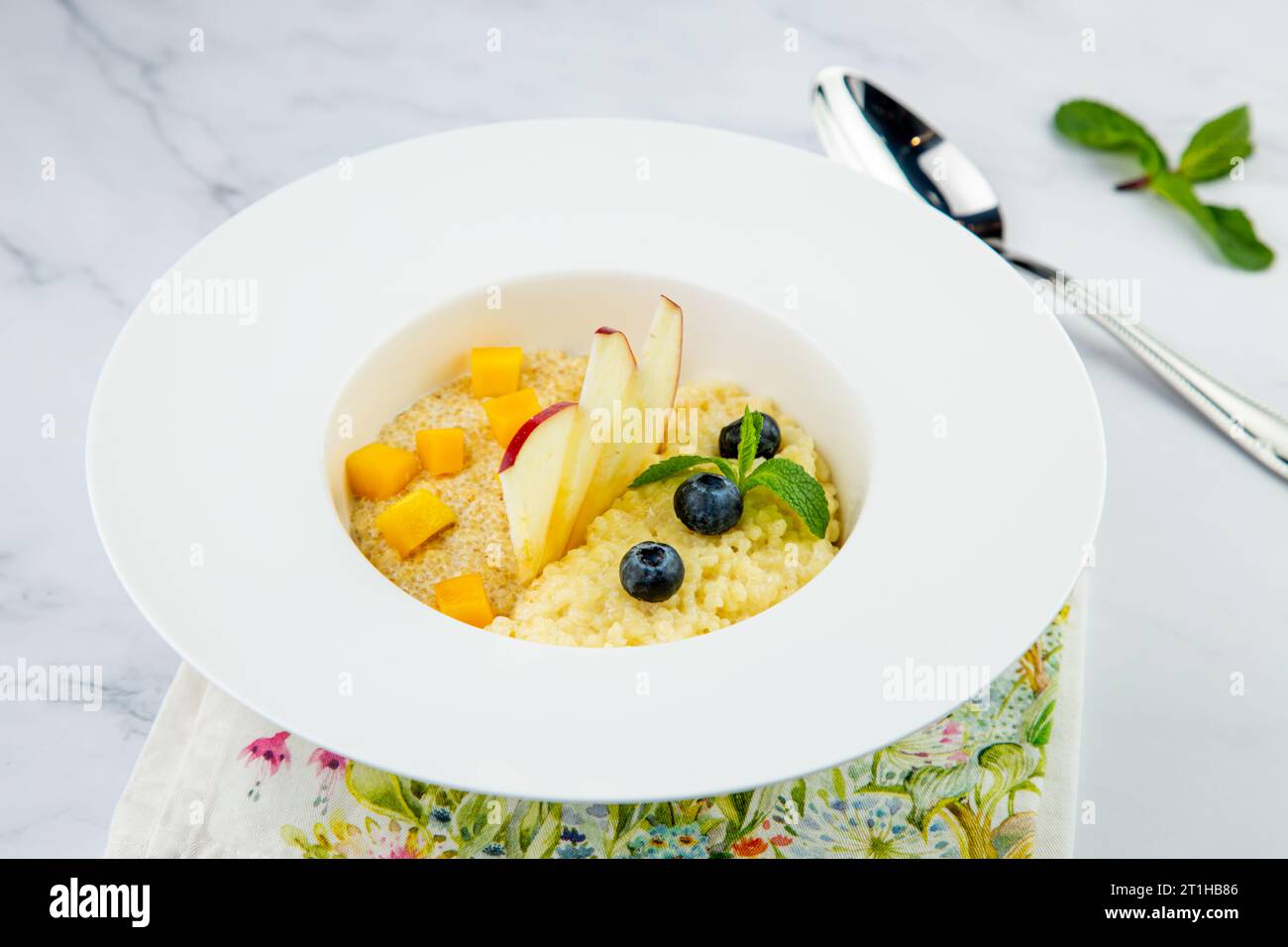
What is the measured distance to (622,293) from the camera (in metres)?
2.19

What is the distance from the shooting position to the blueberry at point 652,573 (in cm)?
173

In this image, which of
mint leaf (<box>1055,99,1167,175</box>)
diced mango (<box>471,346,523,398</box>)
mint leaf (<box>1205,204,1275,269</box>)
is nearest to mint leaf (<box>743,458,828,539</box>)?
diced mango (<box>471,346,523,398</box>)

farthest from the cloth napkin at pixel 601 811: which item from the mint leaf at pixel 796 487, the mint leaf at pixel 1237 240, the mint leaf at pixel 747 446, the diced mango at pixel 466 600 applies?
the mint leaf at pixel 1237 240

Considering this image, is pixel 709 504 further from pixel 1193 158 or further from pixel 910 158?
pixel 1193 158

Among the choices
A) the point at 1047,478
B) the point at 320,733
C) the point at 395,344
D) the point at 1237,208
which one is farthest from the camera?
the point at 1237,208

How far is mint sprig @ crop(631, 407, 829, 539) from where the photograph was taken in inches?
73.5

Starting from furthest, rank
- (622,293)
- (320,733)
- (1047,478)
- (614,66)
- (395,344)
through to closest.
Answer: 1. (614,66)
2. (622,293)
3. (395,344)
4. (1047,478)
5. (320,733)

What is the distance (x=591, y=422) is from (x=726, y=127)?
56.6 inches

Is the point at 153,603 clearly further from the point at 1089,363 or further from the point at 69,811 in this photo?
the point at 1089,363

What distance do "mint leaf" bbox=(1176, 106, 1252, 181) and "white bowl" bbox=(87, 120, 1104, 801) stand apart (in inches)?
43.6

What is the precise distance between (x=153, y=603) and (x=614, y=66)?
2.15 meters

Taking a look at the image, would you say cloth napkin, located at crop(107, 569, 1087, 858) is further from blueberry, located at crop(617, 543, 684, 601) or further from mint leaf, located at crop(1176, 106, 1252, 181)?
mint leaf, located at crop(1176, 106, 1252, 181)

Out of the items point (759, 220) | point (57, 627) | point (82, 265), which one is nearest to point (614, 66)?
point (759, 220)

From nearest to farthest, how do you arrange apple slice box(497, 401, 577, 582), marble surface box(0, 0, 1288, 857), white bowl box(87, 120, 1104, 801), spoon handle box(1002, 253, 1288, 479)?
white bowl box(87, 120, 1104, 801)
apple slice box(497, 401, 577, 582)
marble surface box(0, 0, 1288, 857)
spoon handle box(1002, 253, 1288, 479)
